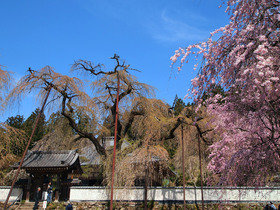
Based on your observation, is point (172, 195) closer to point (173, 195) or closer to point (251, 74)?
point (173, 195)

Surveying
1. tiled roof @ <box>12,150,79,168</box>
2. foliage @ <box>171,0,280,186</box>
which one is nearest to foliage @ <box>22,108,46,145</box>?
tiled roof @ <box>12,150,79,168</box>

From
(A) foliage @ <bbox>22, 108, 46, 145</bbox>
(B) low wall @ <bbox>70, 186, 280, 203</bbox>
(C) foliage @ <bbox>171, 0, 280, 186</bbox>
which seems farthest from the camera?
(A) foliage @ <bbox>22, 108, 46, 145</bbox>

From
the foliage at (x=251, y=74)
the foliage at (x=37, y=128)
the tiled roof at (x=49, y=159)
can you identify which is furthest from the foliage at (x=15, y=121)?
the foliage at (x=251, y=74)

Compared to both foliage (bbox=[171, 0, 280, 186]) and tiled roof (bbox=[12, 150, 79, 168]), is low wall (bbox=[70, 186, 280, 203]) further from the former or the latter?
foliage (bbox=[171, 0, 280, 186])

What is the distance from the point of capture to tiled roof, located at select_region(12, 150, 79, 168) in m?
13.9

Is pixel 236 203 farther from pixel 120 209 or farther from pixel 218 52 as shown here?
pixel 218 52

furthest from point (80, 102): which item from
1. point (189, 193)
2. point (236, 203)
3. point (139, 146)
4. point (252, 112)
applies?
point (236, 203)

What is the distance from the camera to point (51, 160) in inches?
573

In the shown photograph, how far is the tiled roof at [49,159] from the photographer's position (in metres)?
13.9

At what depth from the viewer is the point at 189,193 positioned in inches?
544

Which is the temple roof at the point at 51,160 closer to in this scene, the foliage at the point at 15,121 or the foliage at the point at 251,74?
the foliage at the point at 251,74

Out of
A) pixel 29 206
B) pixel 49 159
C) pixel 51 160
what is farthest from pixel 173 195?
pixel 29 206

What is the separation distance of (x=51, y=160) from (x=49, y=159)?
0.72 ft

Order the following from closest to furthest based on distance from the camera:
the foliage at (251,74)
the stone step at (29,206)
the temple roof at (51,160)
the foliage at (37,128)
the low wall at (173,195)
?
the foliage at (251,74), the stone step at (29,206), the low wall at (173,195), the temple roof at (51,160), the foliage at (37,128)
